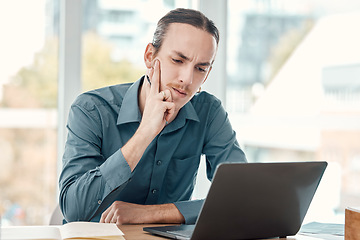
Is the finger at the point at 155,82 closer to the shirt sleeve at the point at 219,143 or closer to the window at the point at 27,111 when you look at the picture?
the shirt sleeve at the point at 219,143

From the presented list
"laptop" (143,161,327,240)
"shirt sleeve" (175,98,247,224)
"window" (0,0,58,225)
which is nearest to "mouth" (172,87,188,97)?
"shirt sleeve" (175,98,247,224)

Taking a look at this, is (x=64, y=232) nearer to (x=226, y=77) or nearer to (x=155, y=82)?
(x=155, y=82)

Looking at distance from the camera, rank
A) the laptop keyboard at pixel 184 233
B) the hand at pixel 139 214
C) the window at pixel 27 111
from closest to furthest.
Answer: the laptop keyboard at pixel 184 233, the hand at pixel 139 214, the window at pixel 27 111

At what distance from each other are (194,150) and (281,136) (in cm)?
142

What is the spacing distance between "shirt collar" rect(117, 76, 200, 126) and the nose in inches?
9.1

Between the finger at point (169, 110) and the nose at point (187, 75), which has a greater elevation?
the nose at point (187, 75)

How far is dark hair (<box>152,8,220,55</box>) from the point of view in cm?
178

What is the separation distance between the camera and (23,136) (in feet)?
8.94

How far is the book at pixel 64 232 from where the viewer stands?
1.09 meters

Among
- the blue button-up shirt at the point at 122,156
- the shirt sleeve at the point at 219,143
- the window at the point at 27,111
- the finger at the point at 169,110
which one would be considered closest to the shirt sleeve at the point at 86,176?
the blue button-up shirt at the point at 122,156

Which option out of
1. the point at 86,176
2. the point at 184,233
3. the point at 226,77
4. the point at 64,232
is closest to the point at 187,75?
the point at 86,176

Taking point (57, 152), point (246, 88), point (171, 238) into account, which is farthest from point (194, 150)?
point (246, 88)

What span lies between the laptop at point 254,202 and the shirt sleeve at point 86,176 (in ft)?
0.90

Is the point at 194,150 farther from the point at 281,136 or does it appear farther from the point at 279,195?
the point at 281,136
